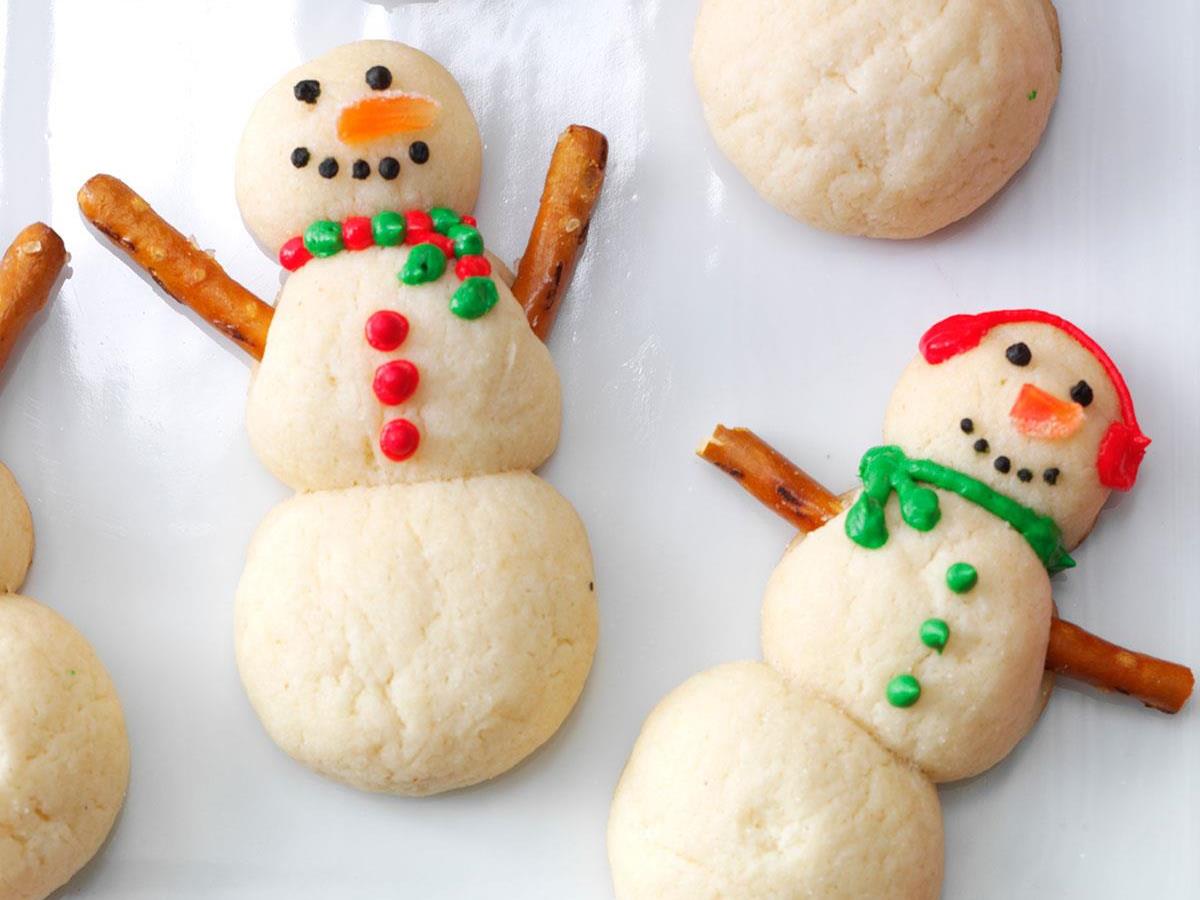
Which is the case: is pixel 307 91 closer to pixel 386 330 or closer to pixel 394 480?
pixel 386 330

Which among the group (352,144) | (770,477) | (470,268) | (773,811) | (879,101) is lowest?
(773,811)

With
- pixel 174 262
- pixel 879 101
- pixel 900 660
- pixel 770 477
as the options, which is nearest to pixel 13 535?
pixel 174 262

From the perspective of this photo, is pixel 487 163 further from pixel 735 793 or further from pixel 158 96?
pixel 735 793

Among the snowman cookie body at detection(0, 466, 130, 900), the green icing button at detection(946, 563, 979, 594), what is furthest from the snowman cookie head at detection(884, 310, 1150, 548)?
the snowman cookie body at detection(0, 466, 130, 900)

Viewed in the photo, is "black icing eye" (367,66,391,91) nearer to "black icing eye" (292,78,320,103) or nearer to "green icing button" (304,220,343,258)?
"black icing eye" (292,78,320,103)

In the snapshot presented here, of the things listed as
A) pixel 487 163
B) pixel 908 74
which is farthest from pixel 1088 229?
pixel 487 163

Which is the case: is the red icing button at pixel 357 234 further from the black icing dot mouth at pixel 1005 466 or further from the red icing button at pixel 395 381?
the black icing dot mouth at pixel 1005 466

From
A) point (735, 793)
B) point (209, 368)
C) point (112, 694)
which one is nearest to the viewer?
point (735, 793)
